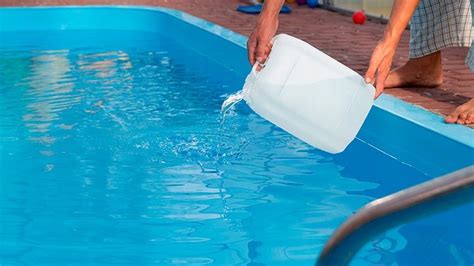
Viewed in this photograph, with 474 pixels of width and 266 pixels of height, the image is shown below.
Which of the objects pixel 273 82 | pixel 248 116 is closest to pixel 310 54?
pixel 273 82

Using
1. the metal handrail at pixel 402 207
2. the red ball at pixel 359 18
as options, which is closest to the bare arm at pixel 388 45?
the metal handrail at pixel 402 207

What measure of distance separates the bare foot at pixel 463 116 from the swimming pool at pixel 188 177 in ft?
0.12

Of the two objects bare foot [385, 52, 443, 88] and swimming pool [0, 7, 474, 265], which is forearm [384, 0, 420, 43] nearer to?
swimming pool [0, 7, 474, 265]

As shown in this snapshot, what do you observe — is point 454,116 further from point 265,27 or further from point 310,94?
point 265,27

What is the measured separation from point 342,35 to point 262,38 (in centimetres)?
305

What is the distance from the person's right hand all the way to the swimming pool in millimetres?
495

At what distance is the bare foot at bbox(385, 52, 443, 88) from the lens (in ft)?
10.7

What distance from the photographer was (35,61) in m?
5.14

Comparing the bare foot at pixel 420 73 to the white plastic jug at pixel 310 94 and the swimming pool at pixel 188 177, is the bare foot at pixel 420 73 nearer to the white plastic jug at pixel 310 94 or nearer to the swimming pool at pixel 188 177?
the swimming pool at pixel 188 177

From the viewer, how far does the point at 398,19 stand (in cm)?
189

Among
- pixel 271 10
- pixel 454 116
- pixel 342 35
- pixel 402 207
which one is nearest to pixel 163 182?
pixel 271 10

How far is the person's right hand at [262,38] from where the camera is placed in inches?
85.8

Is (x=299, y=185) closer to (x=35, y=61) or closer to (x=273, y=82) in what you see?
(x=273, y=82)

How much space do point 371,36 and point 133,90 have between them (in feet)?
5.92
